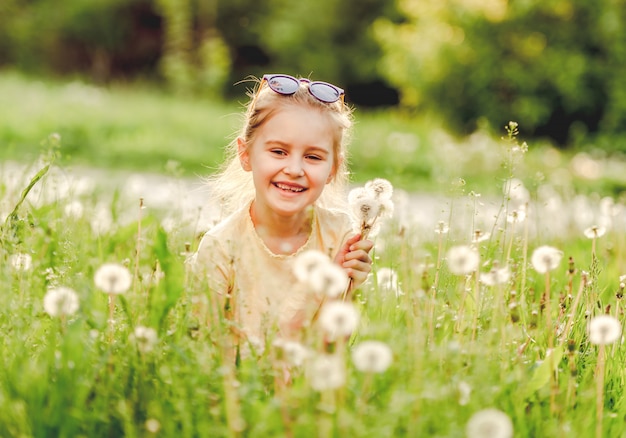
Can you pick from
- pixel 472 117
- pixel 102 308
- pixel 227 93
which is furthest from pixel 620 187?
pixel 227 93

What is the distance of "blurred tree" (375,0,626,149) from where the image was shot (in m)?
14.2

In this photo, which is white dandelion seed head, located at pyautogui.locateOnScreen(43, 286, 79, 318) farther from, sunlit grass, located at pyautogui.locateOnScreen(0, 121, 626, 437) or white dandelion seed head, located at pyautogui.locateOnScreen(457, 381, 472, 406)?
white dandelion seed head, located at pyautogui.locateOnScreen(457, 381, 472, 406)

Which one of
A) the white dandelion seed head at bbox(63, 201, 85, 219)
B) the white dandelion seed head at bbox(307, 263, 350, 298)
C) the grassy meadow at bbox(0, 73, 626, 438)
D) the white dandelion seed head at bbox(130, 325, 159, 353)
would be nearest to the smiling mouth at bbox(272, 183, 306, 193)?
the grassy meadow at bbox(0, 73, 626, 438)

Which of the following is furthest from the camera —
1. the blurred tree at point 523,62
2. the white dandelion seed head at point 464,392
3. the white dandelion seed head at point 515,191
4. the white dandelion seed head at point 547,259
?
the blurred tree at point 523,62

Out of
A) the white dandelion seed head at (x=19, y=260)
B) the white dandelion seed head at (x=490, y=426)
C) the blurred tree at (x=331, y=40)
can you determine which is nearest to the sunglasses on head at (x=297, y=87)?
the white dandelion seed head at (x=19, y=260)

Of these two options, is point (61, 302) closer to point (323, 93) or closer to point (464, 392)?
point (464, 392)

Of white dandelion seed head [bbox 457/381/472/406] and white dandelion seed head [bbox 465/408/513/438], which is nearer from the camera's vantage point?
white dandelion seed head [bbox 465/408/513/438]

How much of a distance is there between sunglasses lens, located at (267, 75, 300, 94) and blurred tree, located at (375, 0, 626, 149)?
11928 millimetres

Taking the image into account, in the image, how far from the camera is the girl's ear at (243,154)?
2990 millimetres

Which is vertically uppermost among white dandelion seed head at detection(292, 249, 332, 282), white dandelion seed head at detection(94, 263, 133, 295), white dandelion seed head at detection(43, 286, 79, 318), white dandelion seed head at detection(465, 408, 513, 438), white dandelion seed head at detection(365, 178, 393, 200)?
white dandelion seed head at detection(365, 178, 393, 200)

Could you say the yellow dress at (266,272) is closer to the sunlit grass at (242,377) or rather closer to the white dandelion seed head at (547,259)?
the sunlit grass at (242,377)

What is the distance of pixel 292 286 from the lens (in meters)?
2.91

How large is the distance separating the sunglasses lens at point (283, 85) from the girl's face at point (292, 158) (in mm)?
56

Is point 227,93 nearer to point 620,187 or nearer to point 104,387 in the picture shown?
point 620,187
